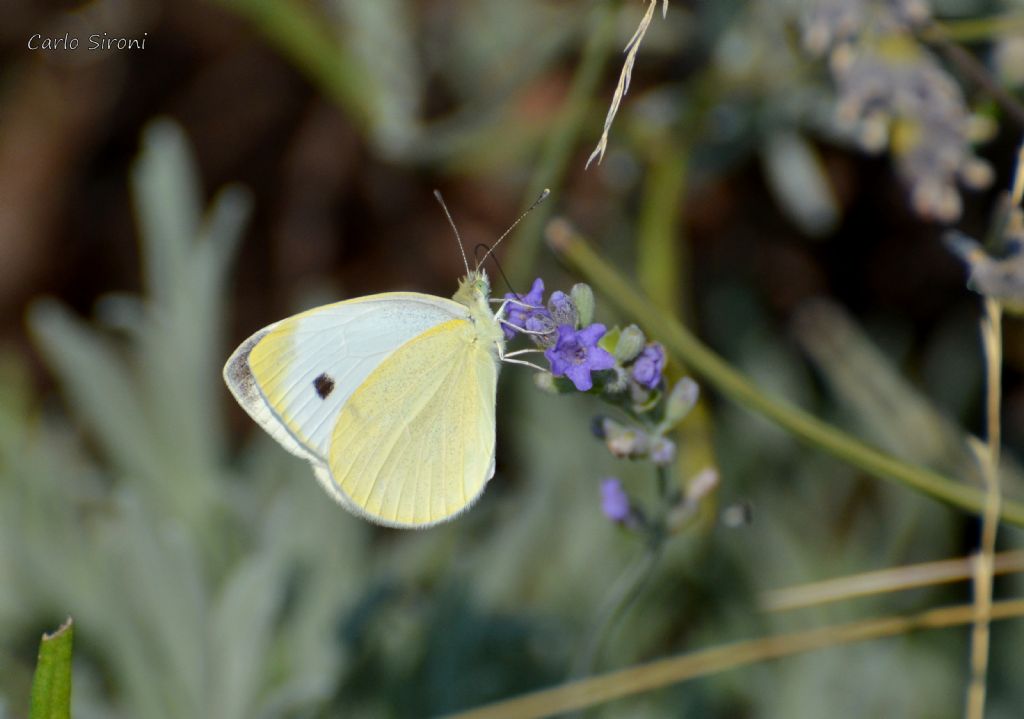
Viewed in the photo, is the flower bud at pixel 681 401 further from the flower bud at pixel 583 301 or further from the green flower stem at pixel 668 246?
the green flower stem at pixel 668 246

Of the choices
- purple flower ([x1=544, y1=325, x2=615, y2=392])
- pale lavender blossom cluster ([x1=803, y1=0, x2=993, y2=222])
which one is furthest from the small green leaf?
pale lavender blossom cluster ([x1=803, y1=0, x2=993, y2=222])

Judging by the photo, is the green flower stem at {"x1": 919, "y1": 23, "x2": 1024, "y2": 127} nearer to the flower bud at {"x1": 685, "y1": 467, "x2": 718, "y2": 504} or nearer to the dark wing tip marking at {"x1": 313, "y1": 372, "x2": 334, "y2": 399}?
the flower bud at {"x1": 685, "y1": 467, "x2": 718, "y2": 504}

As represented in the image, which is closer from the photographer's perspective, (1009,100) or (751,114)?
(1009,100)

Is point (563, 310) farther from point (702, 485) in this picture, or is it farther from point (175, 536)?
point (175, 536)

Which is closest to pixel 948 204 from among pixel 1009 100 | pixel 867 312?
pixel 1009 100

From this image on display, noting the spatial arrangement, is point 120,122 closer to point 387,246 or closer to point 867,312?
point 387,246

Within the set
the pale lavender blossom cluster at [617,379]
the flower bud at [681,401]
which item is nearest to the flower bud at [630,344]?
the pale lavender blossom cluster at [617,379]
